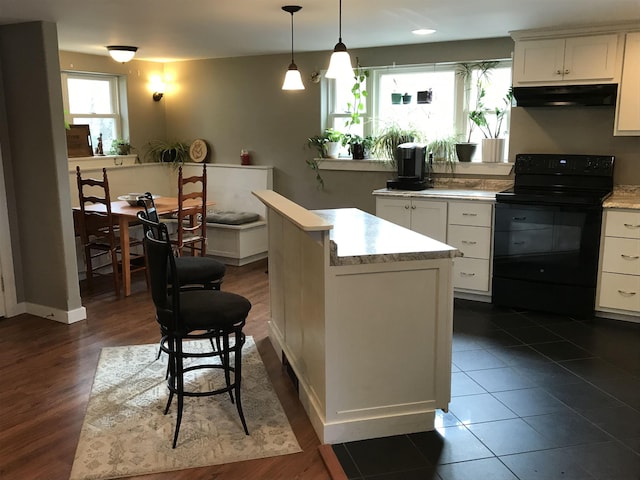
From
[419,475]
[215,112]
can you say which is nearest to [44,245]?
[215,112]

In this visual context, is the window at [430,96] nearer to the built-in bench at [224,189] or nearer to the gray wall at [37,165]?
the built-in bench at [224,189]

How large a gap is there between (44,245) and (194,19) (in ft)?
6.42

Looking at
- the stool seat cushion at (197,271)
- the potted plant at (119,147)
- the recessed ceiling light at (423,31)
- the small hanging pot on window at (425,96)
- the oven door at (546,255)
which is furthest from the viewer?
the potted plant at (119,147)

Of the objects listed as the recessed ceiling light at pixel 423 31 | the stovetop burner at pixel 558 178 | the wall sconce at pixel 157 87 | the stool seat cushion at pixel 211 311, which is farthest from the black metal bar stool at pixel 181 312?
the wall sconce at pixel 157 87

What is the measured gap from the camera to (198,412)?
292 centimetres

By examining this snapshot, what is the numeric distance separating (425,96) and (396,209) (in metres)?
1.14

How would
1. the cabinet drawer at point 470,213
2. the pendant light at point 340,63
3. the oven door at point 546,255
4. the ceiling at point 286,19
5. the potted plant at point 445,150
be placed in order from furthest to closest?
the potted plant at point 445,150 → the cabinet drawer at point 470,213 → the oven door at point 546,255 → the ceiling at point 286,19 → the pendant light at point 340,63

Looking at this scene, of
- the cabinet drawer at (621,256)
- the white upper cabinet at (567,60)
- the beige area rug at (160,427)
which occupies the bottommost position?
the beige area rug at (160,427)

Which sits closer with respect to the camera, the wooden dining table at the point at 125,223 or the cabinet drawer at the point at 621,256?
the cabinet drawer at the point at 621,256

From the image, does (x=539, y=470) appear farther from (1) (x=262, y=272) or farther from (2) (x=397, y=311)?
(1) (x=262, y=272)

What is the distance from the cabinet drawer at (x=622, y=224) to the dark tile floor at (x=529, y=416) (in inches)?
25.9

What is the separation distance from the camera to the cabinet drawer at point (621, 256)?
408 cm

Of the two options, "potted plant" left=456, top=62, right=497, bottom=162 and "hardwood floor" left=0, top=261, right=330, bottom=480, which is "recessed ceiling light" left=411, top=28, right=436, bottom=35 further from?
"hardwood floor" left=0, top=261, right=330, bottom=480

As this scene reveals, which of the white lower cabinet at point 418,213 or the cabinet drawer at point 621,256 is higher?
the white lower cabinet at point 418,213
